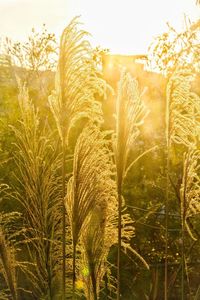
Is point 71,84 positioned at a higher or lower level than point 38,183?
higher

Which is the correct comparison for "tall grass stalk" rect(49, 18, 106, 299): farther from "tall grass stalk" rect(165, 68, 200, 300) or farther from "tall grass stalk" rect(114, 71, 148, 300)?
"tall grass stalk" rect(165, 68, 200, 300)

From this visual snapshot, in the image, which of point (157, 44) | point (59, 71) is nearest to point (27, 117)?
point (59, 71)

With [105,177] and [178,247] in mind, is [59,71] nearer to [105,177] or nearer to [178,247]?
[105,177]

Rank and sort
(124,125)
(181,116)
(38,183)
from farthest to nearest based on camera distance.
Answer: (181,116) → (38,183) → (124,125)

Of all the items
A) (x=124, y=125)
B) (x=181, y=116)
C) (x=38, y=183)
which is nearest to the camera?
(x=124, y=125)

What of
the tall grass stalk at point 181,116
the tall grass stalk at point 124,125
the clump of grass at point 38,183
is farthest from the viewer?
the tall grass stalk at point 181,116

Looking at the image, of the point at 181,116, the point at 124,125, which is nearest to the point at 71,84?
the point at 124,125

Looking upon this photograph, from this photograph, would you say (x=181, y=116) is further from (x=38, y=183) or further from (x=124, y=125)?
(x=38, y=183)

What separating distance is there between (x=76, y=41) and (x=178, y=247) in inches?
330

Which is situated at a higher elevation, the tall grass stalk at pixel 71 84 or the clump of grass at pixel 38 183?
the tall grass stalk at pixel 71 84

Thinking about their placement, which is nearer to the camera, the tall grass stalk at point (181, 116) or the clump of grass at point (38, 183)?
the clump of grass at point (38, 183)

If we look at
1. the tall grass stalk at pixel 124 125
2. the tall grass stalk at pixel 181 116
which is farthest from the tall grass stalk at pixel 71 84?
the tall grass stalk at pixel 181 116

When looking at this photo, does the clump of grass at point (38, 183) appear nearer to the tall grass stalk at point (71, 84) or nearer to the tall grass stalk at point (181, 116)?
the tall grass stalk at point (71, 84)

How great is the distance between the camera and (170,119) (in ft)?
15.0
